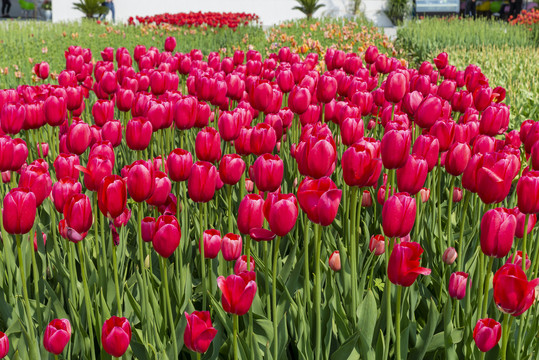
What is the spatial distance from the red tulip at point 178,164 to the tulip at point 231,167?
0.39 ft

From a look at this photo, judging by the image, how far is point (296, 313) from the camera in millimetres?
1889

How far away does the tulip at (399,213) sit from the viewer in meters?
1.48

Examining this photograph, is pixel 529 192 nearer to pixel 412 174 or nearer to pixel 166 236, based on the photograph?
pixel 412 174

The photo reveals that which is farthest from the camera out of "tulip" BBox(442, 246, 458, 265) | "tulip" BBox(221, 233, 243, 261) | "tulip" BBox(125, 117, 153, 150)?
"tulip" BBox(125, 117, 153, 150)

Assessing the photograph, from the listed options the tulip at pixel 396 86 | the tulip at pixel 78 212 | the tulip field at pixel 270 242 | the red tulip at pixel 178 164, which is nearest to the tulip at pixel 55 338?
the tulip field at pixel 270 242

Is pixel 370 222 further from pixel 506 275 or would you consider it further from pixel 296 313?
pixel 506 275

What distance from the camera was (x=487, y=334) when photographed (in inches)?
56.6

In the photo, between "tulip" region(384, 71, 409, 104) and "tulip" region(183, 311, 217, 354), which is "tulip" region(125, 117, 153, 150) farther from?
"tulip" region(384, 71, 409, 104)

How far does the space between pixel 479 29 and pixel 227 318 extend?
14.2 metres

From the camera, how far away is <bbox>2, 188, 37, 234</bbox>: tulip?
59.8 inches

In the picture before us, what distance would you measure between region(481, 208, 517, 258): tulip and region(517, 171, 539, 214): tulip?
0.56 feet

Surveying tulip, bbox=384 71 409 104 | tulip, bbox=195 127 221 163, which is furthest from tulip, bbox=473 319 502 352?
tulip, bbox=384 71 409 104

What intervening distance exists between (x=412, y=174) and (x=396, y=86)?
121 centimetres

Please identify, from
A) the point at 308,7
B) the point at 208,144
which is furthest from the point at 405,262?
the point at 308,7
